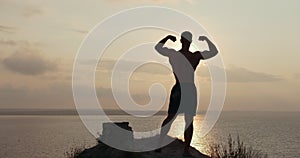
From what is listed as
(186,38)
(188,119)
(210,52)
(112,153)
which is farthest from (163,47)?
(112,153)

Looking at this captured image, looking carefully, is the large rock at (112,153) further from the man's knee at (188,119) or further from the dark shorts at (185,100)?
the dark shorts at (185,100)

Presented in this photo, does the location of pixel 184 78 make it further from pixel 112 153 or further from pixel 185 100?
pixel 112 153

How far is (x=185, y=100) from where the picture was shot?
37.8 ft

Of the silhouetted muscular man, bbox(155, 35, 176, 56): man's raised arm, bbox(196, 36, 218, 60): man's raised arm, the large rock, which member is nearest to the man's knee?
the silhouetted muscular man

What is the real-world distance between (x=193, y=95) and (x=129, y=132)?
1.78 meters

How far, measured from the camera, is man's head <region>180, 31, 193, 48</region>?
11406mm

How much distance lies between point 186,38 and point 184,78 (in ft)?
3.13

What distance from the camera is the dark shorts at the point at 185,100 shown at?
37.8 ft

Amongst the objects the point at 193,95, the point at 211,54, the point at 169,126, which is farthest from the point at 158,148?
the point at 211,54

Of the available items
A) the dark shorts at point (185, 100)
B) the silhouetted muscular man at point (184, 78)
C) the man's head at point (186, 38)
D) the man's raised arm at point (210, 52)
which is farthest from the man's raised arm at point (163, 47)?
the dark shorts at point (185, 100)

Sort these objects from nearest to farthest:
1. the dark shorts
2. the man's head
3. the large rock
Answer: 1. the large rock
2. the man's head
3. the dark shorts

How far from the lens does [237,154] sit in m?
12.9

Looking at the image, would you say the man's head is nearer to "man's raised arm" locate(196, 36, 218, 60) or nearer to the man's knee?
"man's raised arm" locate(196, 36, 218, 60)

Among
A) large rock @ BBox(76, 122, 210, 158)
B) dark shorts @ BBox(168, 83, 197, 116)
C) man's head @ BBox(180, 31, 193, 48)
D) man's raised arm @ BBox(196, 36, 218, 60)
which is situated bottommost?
large rock @ BBox(76, 122, 210, 158)
